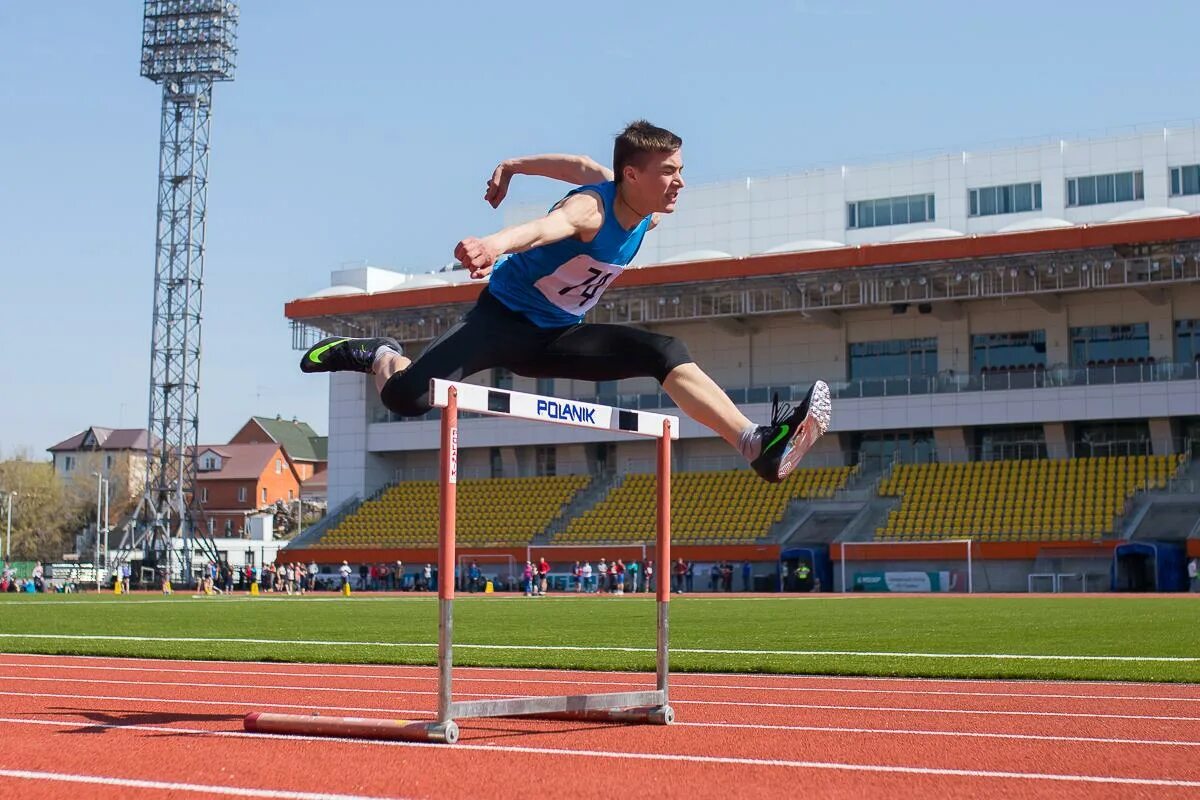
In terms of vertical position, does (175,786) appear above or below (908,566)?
below

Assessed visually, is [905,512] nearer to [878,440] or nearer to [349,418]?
[878,440]

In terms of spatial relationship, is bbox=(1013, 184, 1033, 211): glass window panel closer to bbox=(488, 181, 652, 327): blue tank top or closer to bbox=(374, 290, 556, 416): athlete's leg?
bbox=(488, 181, 652, 327): blue tank top

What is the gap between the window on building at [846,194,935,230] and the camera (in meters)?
48.2

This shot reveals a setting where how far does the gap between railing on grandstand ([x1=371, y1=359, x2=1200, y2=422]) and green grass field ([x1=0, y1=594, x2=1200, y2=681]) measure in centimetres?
1827

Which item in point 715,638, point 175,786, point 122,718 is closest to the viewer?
point 175,786

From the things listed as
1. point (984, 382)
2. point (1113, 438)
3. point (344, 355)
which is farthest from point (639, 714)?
point (1113, 438)

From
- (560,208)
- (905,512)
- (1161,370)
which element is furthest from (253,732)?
(1161,370)

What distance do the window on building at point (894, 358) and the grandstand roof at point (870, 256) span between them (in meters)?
4.00

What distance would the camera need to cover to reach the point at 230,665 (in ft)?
36.4

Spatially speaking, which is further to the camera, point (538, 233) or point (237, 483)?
point (237, 483)

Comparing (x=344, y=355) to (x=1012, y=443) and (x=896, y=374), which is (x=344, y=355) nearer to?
(x=1012, y=443)

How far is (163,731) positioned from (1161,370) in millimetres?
39105

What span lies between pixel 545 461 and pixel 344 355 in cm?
4427

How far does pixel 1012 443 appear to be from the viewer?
141ft
